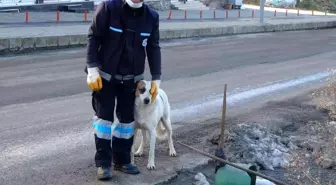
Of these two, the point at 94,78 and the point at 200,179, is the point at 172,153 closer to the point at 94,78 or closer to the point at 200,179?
the point at 200,179

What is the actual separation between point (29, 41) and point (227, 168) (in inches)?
504

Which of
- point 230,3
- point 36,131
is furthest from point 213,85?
point 230,3

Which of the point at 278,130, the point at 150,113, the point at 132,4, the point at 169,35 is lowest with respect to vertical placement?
the point at 278,130

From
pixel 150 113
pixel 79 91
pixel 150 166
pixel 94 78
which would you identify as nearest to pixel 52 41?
pixel 79 91

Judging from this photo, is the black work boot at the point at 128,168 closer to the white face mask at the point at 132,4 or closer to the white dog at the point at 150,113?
the white dog at the point at 150,113

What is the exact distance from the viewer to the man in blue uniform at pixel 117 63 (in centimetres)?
532

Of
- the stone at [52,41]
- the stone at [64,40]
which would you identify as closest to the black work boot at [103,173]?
the stone at [52,41]

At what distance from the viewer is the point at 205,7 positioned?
5197 cm

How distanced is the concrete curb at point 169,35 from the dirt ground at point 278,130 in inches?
339

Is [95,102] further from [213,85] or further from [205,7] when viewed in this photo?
[205,7]

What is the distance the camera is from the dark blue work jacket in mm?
5316

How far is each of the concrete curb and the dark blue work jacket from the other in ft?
36.9

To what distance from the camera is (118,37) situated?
536 cm

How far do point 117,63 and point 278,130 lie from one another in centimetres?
365
